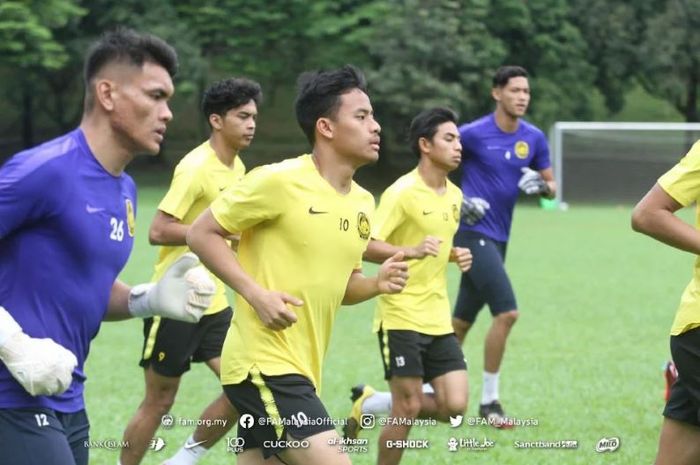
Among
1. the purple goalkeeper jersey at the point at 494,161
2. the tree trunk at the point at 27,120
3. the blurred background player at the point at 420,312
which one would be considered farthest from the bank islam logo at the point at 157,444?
the tree trunk at the point at 27,120

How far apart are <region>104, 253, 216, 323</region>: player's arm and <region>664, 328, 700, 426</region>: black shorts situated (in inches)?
78.1

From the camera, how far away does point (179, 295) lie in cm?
461

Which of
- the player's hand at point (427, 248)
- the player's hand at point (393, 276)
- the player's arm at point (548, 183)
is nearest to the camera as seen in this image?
the player's hand at point (393, 276)

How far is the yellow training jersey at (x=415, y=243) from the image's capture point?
7.29 meters

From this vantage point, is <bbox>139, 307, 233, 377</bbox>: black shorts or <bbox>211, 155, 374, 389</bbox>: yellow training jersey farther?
<bbox>139, 307, 233, 377</bbox>: black shorts

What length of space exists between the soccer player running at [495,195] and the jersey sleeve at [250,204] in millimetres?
4190

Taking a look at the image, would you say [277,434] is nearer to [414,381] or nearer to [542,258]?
[414,381]

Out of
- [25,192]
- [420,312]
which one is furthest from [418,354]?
[25,192]

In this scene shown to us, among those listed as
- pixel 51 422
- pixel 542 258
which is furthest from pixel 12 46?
pixel 51 422

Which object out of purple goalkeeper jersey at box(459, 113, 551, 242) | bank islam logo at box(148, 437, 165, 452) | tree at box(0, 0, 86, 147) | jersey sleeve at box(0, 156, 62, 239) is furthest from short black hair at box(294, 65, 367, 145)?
tree at box(0, 0, 86, 147)

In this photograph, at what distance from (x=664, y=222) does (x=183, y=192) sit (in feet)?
9.91

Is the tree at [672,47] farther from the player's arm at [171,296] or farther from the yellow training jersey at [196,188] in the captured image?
the player's arm at [171,296]

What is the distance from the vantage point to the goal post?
35.1 m

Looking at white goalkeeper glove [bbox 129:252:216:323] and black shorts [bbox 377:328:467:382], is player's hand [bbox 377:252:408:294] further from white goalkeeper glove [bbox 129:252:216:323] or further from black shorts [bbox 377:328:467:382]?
black shorts [bbox 377:328:467:382]
